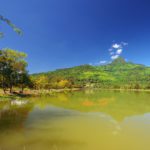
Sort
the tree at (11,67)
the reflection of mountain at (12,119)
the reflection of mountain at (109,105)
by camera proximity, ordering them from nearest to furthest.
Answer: the reflection of mountain at (12,119)
the reflection of mountain at (109,105)
the tree at (11,67)

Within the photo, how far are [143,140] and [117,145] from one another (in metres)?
1.93

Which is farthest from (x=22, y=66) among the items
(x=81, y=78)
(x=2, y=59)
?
(x=81, y=78)

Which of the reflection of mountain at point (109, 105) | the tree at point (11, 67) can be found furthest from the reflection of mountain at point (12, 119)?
the tree at point (11, 67)

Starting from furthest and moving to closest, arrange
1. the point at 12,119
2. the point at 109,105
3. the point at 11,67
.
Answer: the point at 11,67 < the point at 109,105 < the point at 12,119

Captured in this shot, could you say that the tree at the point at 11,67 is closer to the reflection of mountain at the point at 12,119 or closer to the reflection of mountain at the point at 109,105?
the reflection of mountain at the point at 109,105

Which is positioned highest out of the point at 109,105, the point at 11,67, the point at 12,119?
the point at 11,67

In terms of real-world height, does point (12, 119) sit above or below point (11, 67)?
below

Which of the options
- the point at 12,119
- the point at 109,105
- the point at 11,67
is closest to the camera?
the point at 12,119

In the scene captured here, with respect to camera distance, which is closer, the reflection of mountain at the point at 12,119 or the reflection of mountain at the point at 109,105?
the reflection of mountain at the point at 12,119

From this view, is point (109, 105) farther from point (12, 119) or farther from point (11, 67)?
point (11, 67)

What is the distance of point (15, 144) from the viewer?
8.37m

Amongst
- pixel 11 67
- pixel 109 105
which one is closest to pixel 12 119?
pixel 109 105

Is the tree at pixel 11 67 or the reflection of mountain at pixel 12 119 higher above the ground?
the tree at pixel 11 67

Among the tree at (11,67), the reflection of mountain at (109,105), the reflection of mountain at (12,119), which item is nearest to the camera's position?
the reflection of mountain at (12,119)
